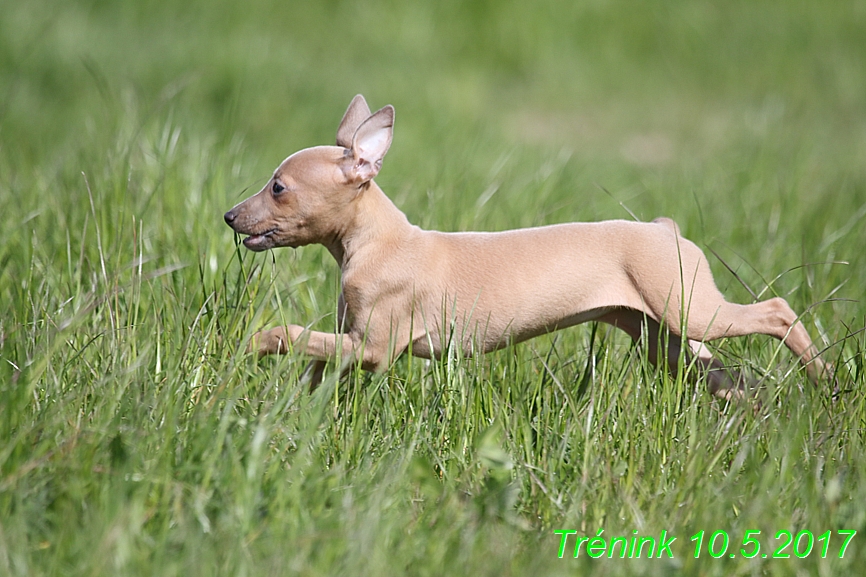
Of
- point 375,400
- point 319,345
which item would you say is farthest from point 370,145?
point 375,400

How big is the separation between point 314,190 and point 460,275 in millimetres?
565

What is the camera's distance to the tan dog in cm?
307

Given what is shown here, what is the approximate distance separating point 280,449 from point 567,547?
0.83 m

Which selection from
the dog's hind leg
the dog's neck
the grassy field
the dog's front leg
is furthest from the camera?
the dog's hind leg

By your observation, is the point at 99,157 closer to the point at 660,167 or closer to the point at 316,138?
the point at 316,138

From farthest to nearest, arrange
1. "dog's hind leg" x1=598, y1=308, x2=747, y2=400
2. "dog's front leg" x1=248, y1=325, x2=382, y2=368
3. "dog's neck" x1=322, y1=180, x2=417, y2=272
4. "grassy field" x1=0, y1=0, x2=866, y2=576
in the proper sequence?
"dog's hind leg" x1=598, y1=308, x2=747, y2=400
"dog's neck" x1=322, y1=180, x2=417, y2=272
"dog's front leg" x1=248, y1=325, x2=382, y2=368
"grassy field" x1=0, y1=0, x2=866, y2=576

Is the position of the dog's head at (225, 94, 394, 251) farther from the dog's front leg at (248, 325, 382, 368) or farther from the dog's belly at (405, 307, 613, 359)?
the dog's belly at (405, 307, 613, 359)

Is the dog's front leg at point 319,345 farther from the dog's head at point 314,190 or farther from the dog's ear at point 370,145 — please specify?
the dog's ear at point 370,145

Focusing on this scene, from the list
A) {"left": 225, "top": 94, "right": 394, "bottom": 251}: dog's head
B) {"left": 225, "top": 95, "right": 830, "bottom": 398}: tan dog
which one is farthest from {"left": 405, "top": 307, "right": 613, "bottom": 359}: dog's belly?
{"left": 225, "top": 94, "right": 394, "bottom": 251}: dog's head

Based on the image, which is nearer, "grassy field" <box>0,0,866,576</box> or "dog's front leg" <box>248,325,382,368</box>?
"grassy field" <box>0,0,866,576</box>

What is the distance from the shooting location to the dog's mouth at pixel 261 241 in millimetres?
3113

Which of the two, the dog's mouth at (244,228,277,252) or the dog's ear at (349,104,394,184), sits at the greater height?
the dog's ear at (349,104,394,184)

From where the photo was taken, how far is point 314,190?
121 inches

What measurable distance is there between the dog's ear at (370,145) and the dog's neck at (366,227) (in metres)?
0.08
